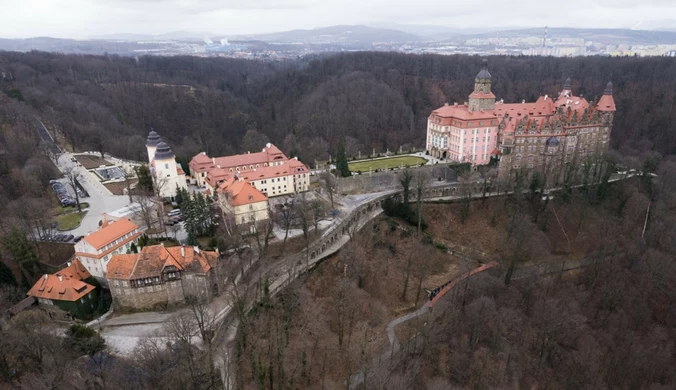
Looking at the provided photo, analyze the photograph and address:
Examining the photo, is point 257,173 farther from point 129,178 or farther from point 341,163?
point 129,178

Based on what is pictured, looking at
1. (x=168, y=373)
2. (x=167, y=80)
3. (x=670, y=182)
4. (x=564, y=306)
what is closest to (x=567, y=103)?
(x=670, y=182)

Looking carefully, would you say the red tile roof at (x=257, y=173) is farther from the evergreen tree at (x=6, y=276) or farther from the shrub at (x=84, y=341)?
the shrub at (x=84, y=341)

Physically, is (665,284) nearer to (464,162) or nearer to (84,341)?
(464,162)

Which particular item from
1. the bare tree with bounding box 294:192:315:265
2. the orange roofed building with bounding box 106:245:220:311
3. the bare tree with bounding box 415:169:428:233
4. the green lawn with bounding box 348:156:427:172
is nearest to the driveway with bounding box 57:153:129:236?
the orange roofed building with bounding box 106:245:220:311

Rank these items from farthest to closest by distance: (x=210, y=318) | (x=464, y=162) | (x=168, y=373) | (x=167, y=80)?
(x=167, y=80), (x=464, y=162), (x=210, y=318), (x=168, y=373)

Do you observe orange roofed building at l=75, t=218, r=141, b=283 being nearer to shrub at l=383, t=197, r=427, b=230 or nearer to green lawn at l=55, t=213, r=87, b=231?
green lawn at l=55, t=213, r=87, b=231

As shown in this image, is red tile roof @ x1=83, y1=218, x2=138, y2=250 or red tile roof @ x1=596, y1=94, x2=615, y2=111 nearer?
red tile roof @ x1=83, y1=218, x2=138, y2=250
